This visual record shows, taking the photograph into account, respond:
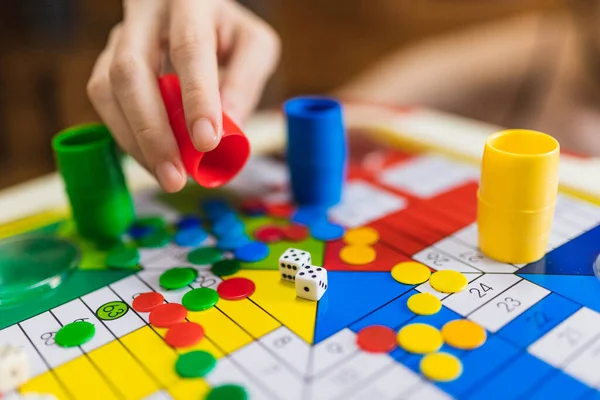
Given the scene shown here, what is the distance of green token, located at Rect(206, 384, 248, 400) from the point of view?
0.48 m

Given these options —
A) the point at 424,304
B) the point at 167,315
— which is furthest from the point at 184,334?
the point at 424,304

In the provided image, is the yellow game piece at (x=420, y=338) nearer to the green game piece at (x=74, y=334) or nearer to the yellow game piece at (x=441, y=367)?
the yellow game piece at (x=441, y=367)

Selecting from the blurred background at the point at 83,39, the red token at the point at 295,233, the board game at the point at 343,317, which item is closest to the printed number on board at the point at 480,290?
the board game at the point at 343,317

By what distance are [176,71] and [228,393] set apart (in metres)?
0.43

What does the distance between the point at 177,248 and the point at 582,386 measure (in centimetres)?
49

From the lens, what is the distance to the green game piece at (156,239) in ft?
2.46

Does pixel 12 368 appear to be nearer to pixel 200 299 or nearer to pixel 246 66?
pixel 200 299

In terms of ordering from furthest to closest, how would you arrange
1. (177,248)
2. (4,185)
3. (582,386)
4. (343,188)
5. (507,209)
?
(4,185), (343,188), (177,248), (507,209), (582,386)

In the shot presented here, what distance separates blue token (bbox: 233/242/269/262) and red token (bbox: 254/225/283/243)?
2 cm

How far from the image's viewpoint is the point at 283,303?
61 cm

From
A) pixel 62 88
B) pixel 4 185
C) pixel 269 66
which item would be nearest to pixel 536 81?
pixel 269 66

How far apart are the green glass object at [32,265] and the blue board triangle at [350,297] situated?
324 millimetres

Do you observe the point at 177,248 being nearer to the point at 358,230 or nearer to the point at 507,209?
the point at 358,230

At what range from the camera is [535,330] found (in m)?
0.55
